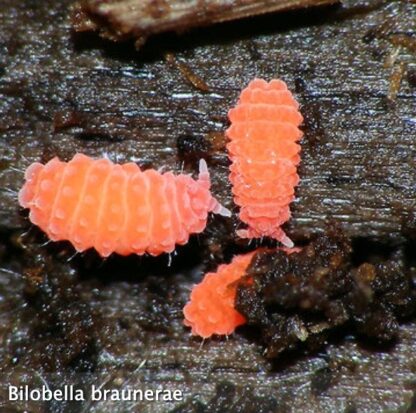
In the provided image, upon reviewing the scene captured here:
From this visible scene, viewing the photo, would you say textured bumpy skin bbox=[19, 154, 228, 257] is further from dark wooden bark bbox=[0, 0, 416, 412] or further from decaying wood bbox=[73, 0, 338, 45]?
decaying wood bbox=[73, 0, 338, 45]

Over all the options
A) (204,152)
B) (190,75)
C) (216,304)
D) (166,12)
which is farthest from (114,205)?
(166,12)

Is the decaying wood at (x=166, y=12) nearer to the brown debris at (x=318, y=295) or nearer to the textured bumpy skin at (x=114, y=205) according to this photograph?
the textured bumpy skin at (x=114, y=205)

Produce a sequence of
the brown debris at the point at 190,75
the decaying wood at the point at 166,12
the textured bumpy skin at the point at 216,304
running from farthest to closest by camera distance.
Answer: the brown debris at the point at 190,75, the textured bumpy skin at the point at 216,304, the decaying wood at the point at 166,12

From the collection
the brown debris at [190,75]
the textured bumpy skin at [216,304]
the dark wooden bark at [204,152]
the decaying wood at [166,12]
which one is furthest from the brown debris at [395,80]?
the textured bumpy skin at [216,304]

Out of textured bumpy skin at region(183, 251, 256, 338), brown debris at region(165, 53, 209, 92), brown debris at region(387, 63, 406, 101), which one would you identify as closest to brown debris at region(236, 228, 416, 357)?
textured bumpy skin at region(183, 251, 256, 338)

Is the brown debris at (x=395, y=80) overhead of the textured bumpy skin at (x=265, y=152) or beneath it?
overhead

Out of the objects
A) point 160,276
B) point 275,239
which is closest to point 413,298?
point 275,239

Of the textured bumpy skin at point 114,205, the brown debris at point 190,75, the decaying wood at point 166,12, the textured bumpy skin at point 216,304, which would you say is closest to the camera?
the textured bumpy skin at point 114,205
